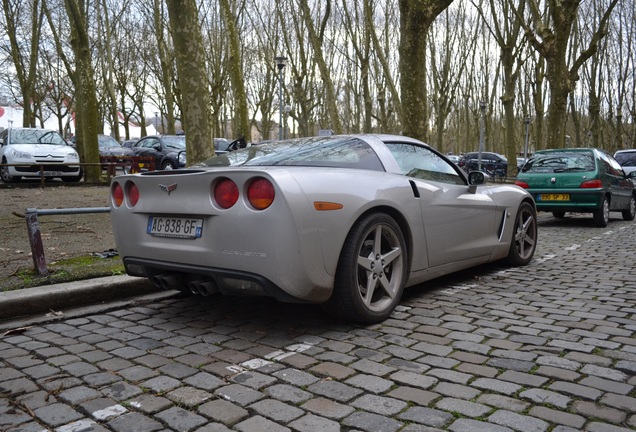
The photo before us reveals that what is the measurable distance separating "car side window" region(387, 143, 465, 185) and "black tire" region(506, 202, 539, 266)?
125 cm

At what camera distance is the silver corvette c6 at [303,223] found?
141 inches

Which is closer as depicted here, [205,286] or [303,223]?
[303,223]

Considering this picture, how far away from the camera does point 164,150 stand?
20.3m

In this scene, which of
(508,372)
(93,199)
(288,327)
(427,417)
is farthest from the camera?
(93,199)

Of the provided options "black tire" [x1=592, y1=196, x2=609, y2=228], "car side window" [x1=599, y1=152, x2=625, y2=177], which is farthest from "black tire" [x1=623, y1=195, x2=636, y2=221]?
"black tire" [x1=592, y1=196, x2=609, y2=228]

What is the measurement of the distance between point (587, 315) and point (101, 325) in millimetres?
3624

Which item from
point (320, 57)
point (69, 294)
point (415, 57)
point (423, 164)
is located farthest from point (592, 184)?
point (320, 57)

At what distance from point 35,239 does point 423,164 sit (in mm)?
3517

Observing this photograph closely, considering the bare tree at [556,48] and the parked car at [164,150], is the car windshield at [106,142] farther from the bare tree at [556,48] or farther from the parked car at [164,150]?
the bare tree at [556,48]

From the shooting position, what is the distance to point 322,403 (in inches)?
109

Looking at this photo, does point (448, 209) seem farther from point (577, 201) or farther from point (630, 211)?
point (630, 211)

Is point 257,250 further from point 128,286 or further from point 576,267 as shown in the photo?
point 576,267

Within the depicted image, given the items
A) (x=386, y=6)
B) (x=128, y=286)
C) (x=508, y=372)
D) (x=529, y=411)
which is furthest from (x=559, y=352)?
(x=386, y=6)

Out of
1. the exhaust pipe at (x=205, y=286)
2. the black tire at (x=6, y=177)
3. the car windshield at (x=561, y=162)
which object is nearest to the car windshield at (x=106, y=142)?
the black tire at (x=6, y=177)
